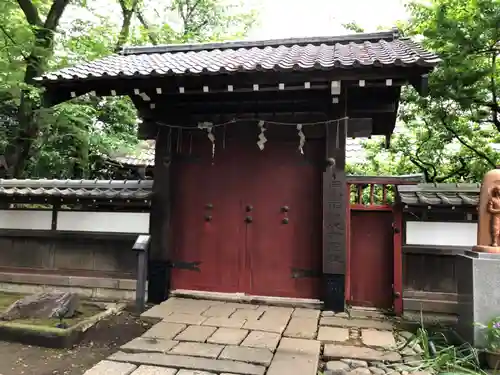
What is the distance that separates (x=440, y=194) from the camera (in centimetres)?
580

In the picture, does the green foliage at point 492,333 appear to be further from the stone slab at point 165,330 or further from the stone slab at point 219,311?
the stone slab at point 165,330

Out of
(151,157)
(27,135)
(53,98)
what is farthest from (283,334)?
(151,157)

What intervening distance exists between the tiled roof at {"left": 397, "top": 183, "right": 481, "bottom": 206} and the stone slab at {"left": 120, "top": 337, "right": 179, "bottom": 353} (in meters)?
3.63

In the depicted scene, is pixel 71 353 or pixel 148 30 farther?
pixel 148 30

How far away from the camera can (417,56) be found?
501cm

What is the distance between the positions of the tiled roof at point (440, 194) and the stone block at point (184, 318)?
10.7 feet

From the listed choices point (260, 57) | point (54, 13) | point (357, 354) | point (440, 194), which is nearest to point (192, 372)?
point (357, 354)

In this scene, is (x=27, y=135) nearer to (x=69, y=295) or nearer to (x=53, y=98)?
(x=53, y=98)

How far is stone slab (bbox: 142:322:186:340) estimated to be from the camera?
472cm

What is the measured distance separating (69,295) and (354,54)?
17.3 feet

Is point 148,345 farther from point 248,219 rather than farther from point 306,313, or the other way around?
point 248,219

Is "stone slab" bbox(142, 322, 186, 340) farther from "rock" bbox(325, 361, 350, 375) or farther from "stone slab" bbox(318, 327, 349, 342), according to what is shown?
"rock" bbox(325, 361, 350, 375)

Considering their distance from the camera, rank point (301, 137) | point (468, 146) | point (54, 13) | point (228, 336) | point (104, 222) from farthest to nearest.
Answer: point (54, 13) → point (468, 146) → point (104, 222) → point (301, 137) → point (228, 336)

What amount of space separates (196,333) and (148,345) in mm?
636
